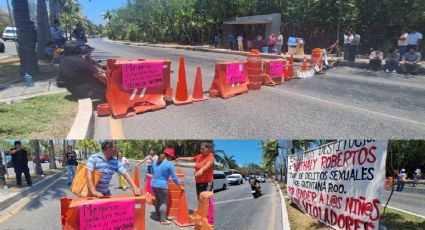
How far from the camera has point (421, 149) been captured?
692cm

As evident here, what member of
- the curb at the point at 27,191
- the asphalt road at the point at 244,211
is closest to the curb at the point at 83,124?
the curb at the point at 27,191

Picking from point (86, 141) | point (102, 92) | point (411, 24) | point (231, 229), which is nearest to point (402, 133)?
point (231, 229)

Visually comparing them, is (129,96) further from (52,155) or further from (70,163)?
(70,163)

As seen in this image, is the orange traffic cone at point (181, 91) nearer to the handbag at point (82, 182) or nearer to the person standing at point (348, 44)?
the handbag at point (82, 182)

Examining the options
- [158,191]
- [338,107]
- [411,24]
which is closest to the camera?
[158,191]

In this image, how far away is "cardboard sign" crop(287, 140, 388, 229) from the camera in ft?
14.2

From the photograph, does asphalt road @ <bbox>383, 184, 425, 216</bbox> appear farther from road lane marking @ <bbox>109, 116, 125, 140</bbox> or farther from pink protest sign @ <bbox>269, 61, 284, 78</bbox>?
road lane marking @ <bbox>109, 116, 125, 140</bbox>

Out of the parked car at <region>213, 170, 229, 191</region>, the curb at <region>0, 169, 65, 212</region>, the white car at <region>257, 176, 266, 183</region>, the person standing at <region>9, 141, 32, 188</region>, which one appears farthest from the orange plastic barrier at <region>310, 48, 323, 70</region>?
the parked car at <region>213, 170, 229, 191</region>

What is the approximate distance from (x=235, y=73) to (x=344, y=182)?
536 cm

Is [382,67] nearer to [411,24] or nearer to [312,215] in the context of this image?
[411,24]

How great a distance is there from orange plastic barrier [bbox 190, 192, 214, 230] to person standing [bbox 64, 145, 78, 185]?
162cm

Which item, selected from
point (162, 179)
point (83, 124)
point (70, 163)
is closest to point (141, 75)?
point (83, 124)

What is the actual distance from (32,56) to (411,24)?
17.5 meters

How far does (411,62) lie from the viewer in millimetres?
15461
